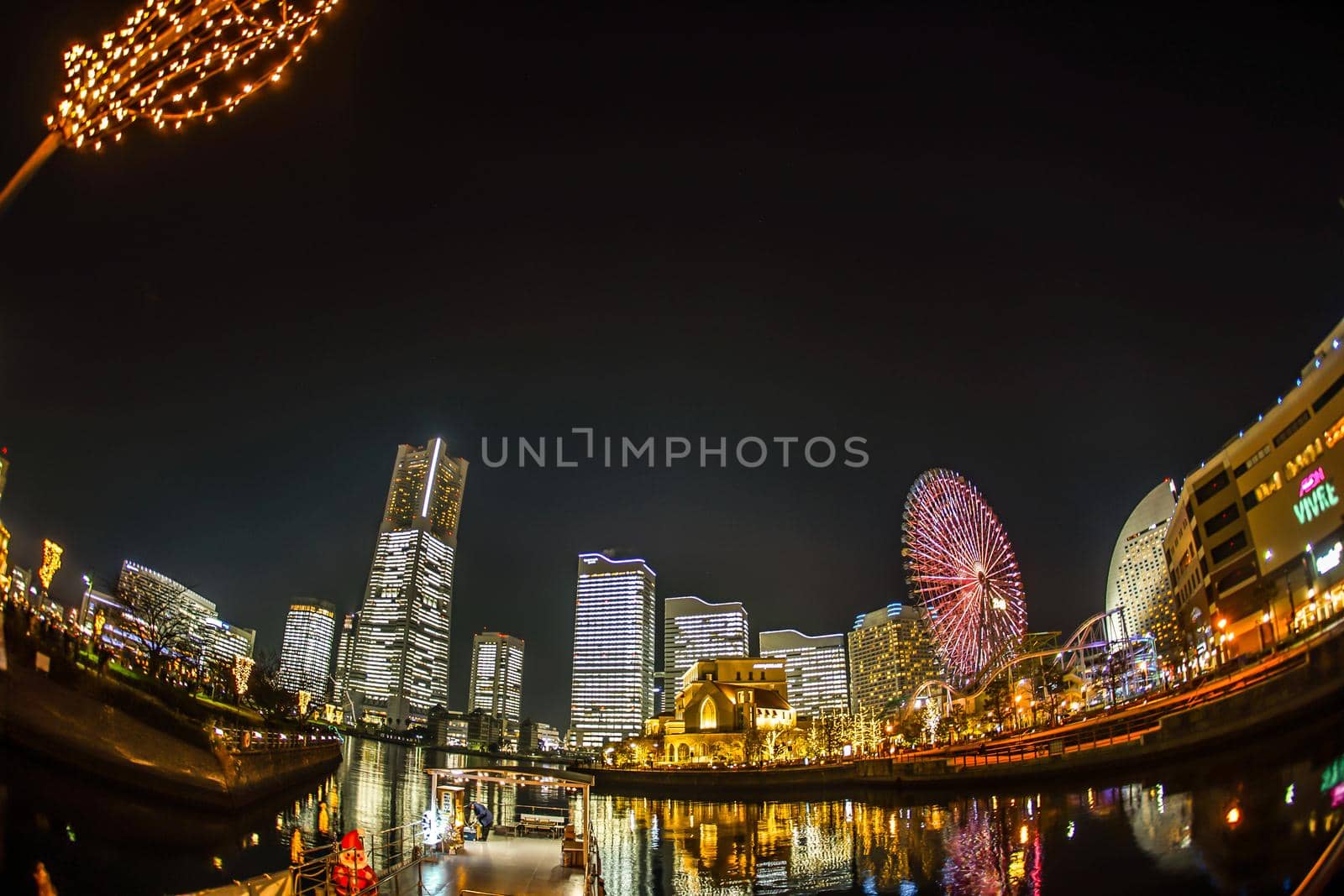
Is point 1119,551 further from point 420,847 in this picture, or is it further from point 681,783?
point 420,847

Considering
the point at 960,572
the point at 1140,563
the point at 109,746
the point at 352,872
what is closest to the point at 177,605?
the point at 109,746

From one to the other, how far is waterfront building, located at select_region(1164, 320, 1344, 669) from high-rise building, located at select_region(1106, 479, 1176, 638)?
75023 mm

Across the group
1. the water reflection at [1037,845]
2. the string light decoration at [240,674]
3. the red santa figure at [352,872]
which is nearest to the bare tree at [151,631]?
the string light decoration at [240,674]

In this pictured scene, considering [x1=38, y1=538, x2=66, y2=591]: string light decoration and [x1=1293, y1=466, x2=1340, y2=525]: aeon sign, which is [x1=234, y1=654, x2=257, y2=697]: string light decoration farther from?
[x1=1293, y1=466, x2=1340, y2=525]: aeon sign

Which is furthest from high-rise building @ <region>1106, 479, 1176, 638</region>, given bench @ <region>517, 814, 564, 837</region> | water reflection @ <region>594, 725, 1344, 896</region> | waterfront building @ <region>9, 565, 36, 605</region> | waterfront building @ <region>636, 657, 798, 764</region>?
Result: waterfront building @ <region>9, 565, 36, 605</region>

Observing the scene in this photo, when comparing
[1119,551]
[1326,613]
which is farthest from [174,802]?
[1119,551]

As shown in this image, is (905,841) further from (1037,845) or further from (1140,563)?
(1140,563)

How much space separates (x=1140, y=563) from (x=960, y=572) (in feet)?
394

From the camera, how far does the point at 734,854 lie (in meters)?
37.8

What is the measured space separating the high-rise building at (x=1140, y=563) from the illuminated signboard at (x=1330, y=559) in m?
94.1

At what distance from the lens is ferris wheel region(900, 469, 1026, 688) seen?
64.7m

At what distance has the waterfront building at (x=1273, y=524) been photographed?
5100cm

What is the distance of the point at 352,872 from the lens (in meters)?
15.1

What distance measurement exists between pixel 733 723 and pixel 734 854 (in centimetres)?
8192
